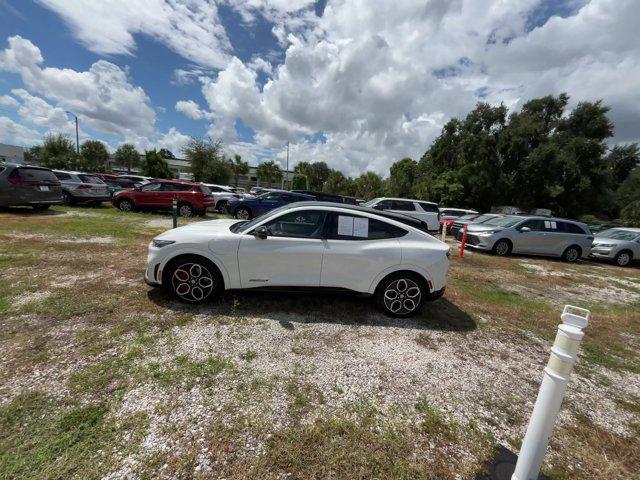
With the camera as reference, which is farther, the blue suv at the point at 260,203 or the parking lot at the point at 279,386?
the blue suv at the point at 260,203

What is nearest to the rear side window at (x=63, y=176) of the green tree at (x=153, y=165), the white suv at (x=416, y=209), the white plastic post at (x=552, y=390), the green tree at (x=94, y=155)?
the white suv at (x=416, y=209)

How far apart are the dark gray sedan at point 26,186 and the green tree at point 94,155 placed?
1410 inches

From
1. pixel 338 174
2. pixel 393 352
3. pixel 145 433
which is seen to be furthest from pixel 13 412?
pixel 338 174

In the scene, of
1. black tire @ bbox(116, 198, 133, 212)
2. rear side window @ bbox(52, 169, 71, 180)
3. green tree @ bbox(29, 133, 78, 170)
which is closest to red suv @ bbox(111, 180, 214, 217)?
black tire @ bbox(116, 198, 133, 212)

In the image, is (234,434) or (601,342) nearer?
(234,434)

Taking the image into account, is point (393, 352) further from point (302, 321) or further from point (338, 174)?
point (338, 174)

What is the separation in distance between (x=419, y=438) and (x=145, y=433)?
2.05 meters

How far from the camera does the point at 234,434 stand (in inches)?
87.0

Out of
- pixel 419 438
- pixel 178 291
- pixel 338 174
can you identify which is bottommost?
pixel 419 438

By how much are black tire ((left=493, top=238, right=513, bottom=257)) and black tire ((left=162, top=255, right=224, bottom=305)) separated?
379 inches

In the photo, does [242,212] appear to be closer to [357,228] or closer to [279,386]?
[357,228]

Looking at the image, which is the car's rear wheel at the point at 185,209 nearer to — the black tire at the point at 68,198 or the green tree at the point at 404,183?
the black tire at the point at 68,198

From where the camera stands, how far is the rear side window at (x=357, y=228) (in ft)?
13.8

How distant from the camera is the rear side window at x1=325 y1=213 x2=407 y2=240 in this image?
420 cm
